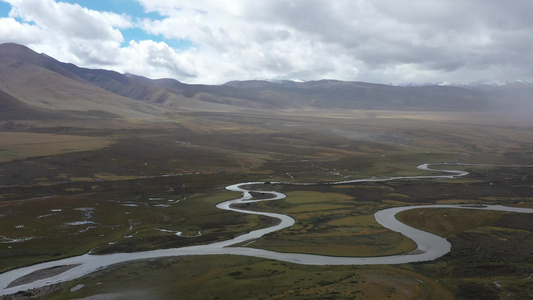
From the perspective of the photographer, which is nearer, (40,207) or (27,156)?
(40,207)

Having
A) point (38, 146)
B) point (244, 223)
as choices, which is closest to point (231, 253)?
point (244, 223)

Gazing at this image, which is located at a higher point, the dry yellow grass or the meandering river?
the dry yellow grass

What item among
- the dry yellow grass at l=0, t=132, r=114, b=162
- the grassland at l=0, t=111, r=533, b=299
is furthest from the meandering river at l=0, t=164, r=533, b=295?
the dry yellow grass at l=0, t=132, r=114, b=162

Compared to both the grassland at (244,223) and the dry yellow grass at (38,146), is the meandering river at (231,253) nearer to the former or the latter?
the grassland at (244,223)

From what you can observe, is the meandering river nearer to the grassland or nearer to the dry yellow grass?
the grassland

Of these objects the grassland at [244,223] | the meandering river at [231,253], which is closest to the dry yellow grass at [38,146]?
the grassland at [244,223]

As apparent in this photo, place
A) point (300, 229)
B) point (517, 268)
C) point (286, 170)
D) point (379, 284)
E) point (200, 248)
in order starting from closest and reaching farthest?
point (379, 284), point (517, 268), point (200, 248), point (300, 229), point (286, 170)

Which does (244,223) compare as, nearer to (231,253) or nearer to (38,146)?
(231,253)

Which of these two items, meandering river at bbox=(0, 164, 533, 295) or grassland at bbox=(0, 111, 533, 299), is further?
meandering river at bbox=(0, 164, 533, 295)

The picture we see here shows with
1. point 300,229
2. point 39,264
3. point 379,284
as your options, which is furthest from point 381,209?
point 39,264

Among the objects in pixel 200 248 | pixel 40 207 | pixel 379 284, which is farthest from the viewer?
pixel 40 207

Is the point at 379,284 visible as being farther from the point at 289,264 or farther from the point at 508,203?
the point at 508,203
